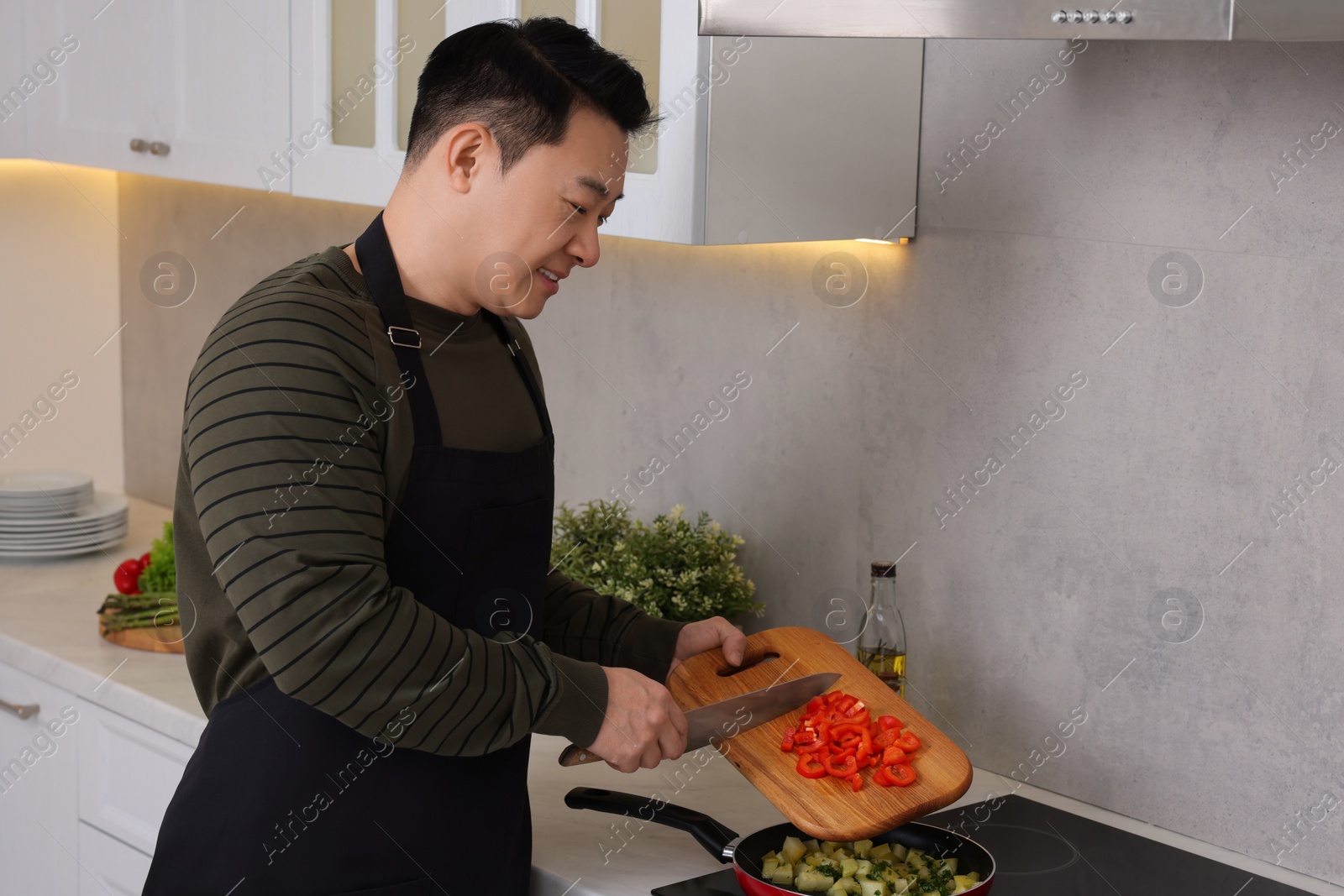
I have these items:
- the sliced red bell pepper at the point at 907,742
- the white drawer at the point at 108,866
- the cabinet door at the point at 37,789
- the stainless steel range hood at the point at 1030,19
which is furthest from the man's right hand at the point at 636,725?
the cabinet door at the point at 37,789

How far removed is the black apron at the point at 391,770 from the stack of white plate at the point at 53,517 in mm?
1228

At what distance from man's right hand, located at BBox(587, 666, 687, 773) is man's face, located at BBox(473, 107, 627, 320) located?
0.32 metres

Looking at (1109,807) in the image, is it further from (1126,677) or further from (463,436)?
(463,436)

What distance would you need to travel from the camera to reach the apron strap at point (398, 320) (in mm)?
1099

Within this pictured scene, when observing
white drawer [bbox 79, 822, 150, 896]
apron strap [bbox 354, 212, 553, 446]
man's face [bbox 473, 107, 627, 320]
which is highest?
man's face [bbox 473, 107, 627, 320]

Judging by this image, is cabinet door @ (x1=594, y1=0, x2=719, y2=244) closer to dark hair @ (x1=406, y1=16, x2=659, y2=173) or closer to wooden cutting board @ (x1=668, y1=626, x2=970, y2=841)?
dark hair @ (x1=406, y1=16, x2=659, y2=173)

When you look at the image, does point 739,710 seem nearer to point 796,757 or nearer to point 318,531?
point 796,757

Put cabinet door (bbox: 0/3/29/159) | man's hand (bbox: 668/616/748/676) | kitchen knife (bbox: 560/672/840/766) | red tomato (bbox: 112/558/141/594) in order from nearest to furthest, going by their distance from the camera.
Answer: kitchen knife (bbox: 560/672/840/766)
man's hand (bbox: 668/616/748/676)
red tomato (bbox: 112/558/141/594)
cabinet door (bbox: 0/3/29/159)

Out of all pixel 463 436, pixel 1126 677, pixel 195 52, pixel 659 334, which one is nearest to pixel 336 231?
pixel 195 52

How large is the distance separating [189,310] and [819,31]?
5.77 feet

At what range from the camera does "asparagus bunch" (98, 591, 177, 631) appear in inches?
71.9

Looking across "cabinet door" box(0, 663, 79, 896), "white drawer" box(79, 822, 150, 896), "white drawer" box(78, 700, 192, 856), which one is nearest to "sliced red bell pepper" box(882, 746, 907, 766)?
"white drawer" box(78, 700, 192, 856)

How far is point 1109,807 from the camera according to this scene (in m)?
1.45

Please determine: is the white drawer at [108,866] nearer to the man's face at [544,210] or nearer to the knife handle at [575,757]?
the knife handle at [575,757]
